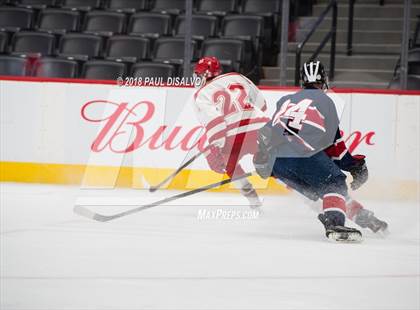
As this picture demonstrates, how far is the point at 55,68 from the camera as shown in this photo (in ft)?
32.0

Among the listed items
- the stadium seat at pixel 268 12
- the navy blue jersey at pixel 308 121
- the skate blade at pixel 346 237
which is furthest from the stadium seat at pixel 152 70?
the skate blade at pixel 346 237

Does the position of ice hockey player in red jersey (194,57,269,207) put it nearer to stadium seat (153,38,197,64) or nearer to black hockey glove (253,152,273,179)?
black hockey glove (253,152,273,179)

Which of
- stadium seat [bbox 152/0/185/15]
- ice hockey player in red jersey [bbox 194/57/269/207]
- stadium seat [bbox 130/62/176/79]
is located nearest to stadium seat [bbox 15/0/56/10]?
stadium seat [bbox 152/0/185/15]

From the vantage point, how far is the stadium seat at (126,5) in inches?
440

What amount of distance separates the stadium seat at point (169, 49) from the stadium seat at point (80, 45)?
2.33 ft

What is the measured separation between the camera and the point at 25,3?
11.3 meters

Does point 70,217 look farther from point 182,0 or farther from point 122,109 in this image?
point 182,0

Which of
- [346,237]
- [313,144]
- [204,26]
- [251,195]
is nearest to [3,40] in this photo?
[204,26]

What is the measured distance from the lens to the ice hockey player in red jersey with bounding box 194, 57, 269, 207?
22.9 ft

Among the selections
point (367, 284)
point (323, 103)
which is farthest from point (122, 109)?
point (367, 284)

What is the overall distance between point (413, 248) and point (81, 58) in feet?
17.3

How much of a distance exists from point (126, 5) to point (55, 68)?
72.3 inches

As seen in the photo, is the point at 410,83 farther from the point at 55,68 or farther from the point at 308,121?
the point at 55,68

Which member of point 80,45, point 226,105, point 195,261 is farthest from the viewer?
point 80,45
